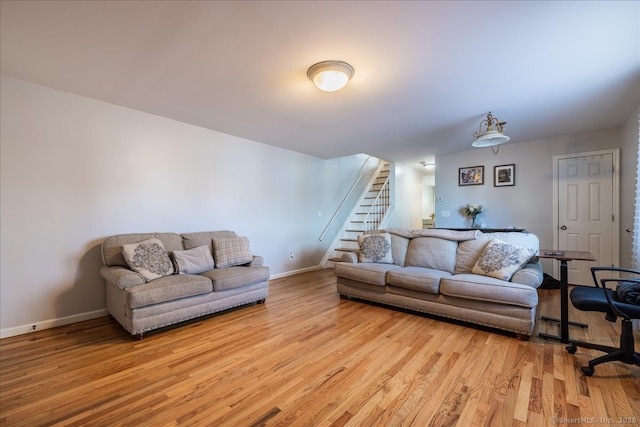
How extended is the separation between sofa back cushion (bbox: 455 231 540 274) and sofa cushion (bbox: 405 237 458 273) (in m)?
0.08

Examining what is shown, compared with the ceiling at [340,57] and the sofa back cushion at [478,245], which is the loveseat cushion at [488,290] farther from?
the ceiling at [340,57]

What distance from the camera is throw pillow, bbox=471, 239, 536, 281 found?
2.79 metres

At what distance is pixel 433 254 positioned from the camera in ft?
11.4

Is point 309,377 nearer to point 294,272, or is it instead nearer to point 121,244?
point 121,244

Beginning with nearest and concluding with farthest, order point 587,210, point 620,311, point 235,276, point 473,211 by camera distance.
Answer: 1. point 620,311
2. point 235,276
3. point 587,210
4. point 473,211

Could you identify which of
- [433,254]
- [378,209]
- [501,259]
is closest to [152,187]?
[433,254]

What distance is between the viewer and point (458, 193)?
5.45 metres

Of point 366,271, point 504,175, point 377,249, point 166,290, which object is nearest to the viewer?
point 166,290

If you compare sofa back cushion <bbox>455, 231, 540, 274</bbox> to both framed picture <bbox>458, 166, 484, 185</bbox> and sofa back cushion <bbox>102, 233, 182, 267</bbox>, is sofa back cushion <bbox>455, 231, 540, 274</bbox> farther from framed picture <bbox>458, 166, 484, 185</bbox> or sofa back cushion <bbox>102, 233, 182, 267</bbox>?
sofa back cushion <bbox>102, 233, 182, 267</bbox>

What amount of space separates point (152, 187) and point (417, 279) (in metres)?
3.46

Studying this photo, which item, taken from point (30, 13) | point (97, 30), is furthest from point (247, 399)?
point (30, 13)

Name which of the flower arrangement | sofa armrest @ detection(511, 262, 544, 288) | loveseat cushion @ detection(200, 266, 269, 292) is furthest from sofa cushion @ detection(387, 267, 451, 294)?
the flower arrangement

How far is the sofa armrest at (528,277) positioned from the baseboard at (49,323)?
449cm

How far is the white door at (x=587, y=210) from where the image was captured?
4.02 m
